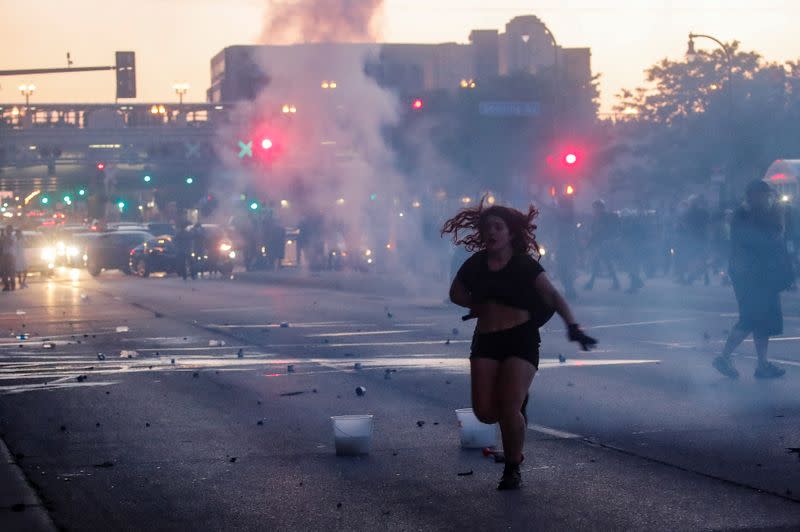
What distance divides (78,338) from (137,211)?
11555 cm

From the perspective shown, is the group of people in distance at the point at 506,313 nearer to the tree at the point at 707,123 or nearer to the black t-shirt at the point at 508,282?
the black t-shirt at the point at 508,282

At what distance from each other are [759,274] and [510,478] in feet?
20.7

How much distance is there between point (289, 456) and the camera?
29.7 ft

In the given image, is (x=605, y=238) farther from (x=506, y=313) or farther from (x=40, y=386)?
(x=506, y=313)

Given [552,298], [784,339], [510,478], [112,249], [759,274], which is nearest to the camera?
[510,478]

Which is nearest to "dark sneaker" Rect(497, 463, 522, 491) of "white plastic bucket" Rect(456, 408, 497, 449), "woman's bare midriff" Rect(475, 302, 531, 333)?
"woman's bare midriff" Rect(475, 302, 531, 333)

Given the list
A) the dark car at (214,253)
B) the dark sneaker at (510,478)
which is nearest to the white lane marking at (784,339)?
the dark sneaker at (510,478)

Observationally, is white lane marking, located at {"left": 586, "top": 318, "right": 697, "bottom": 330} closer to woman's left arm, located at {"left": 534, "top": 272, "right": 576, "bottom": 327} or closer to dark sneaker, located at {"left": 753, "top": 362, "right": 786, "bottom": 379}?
dark sneaker, located at {"left": 753, "top": 362, "right": 786, "bottom": 379}

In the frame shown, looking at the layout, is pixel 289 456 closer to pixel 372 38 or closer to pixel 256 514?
pixel 256 514

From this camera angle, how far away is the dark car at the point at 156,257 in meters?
45.6

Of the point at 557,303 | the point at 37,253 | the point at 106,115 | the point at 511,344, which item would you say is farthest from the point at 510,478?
the point at 106,115

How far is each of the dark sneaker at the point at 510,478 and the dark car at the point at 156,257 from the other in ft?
125

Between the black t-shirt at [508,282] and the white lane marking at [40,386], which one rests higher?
the black t-shirt at [508,282]

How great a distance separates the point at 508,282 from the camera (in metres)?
7.87
